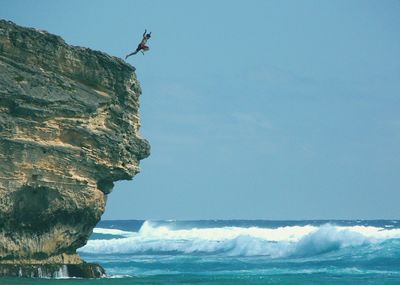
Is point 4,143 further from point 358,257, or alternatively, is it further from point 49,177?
point 358,257

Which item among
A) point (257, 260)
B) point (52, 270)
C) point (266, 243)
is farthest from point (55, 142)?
point (266, 243)

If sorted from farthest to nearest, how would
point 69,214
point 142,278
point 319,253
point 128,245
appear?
point 128,245 → point 319,253 → point 142,278 → point 69,214

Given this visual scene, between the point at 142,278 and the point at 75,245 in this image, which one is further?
the point at 142,278

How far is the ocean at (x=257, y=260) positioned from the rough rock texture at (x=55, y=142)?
161 cm

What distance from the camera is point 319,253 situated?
49.6 metres

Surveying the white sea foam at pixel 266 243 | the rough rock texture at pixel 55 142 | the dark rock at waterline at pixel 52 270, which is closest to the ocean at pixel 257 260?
the white sea foam at pixel 266 243

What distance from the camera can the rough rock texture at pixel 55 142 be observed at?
2606cm

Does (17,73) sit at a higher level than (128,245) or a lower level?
higher

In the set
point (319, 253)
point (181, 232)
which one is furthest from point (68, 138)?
point (181, 232)

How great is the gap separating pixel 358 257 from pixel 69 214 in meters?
20.7

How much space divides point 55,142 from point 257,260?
21668mm

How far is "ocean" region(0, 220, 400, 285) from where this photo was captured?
102 feet

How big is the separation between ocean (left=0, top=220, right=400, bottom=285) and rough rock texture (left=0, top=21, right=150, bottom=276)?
1.61 metres

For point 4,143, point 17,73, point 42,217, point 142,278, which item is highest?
point 17,73
